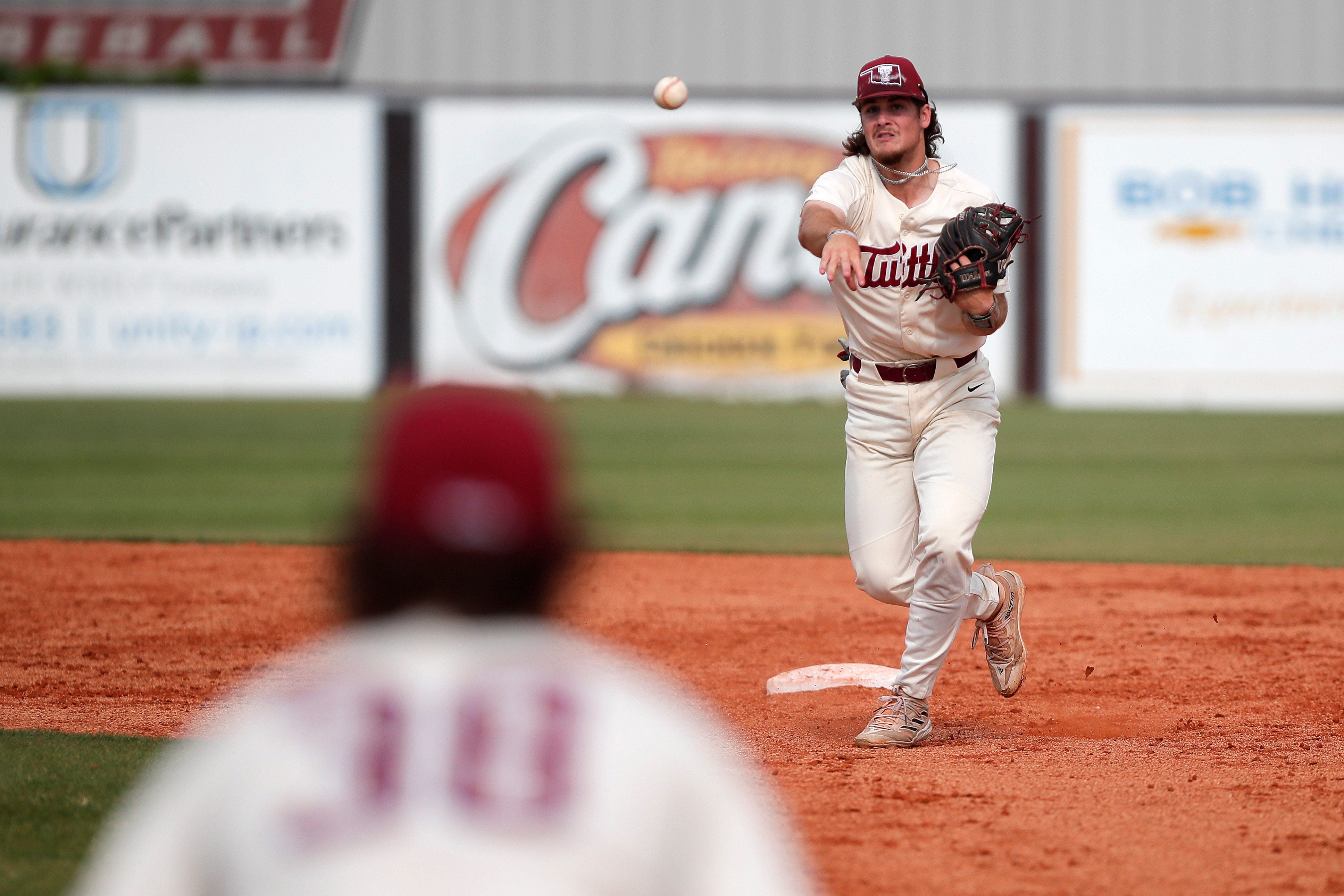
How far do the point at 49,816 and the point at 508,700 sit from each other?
2.65m

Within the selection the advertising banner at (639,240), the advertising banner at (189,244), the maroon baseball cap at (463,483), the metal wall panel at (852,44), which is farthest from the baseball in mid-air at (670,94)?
the metal wall panel at (852,44)

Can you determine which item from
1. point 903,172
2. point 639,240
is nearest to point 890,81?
point 903,172

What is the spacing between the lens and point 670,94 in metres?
6.62

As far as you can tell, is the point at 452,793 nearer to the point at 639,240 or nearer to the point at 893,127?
the point at 893,127

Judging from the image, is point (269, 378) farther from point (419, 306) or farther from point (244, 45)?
point (244, 45)

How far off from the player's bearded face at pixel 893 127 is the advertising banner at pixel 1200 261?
42.7 feet

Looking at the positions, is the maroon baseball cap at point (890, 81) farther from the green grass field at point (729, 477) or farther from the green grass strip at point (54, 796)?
the green grass strip at point (54, 796)

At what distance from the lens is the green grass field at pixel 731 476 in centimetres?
938

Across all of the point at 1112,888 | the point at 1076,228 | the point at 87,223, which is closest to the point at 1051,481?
the point at 1076,228

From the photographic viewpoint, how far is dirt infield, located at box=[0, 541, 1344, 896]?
3436 mm

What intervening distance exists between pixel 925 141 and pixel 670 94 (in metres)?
2.05

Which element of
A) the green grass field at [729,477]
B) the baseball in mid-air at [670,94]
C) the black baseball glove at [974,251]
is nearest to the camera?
the black baseball glove at [974,251]

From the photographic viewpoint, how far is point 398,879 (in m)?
1.24

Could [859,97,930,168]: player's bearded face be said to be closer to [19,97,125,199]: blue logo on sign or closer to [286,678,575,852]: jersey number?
[286,678,575,852]: jersey number
